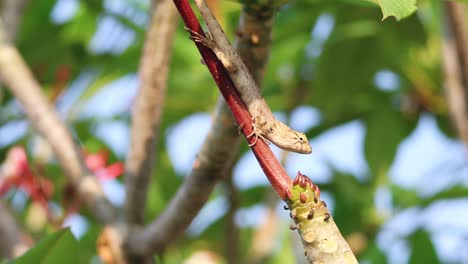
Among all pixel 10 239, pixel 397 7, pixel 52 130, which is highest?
pixel 52 130

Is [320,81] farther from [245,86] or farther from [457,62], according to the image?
[245,86]

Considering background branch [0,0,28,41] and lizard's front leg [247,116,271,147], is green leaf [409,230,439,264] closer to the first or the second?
background branch [0,0,28,41]

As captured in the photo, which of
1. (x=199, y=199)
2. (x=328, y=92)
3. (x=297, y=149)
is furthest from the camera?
(x=328, y=92)

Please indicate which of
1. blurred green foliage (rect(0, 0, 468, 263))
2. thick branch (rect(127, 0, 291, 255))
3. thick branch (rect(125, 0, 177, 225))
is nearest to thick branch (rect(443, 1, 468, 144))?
blurred green foliage (rect(0, 0, 468, 263))

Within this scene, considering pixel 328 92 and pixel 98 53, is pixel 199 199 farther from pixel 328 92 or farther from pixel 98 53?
pixel 98 53

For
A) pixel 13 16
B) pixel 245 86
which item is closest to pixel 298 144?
pixel 245 86

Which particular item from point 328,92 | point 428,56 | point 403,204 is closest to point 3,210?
point 328,92
